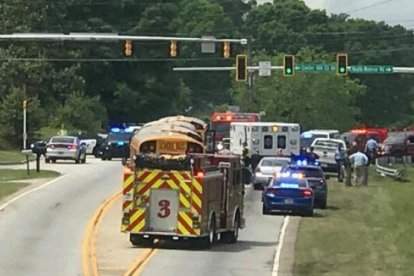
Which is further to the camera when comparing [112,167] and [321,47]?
[321,47]

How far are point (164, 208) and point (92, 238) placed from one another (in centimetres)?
276

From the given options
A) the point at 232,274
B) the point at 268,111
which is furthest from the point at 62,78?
the point at 232,274

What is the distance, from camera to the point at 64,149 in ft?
202

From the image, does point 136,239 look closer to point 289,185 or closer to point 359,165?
point 289,185

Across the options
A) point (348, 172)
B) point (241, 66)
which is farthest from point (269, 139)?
point (348, 172)

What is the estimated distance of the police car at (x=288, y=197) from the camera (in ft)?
129

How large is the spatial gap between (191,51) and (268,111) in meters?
47.3

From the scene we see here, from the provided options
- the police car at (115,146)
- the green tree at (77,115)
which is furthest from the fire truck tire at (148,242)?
the green tree at (77,115)

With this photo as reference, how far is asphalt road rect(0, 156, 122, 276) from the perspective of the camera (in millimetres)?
24312

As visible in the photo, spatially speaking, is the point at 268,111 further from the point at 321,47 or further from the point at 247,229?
the point at 247,229

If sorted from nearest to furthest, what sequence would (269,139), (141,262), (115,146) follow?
(141,262) → (269,139) → (115,146)

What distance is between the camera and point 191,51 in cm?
14862

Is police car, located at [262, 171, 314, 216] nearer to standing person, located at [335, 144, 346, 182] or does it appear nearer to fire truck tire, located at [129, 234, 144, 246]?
fire truck tire, located at [129, 234, 144, 246]

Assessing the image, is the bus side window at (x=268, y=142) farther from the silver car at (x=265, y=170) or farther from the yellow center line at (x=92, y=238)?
the yellow center line at (x=92, y=238)
